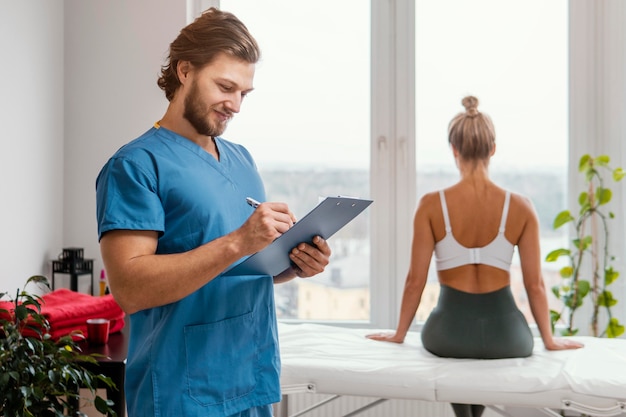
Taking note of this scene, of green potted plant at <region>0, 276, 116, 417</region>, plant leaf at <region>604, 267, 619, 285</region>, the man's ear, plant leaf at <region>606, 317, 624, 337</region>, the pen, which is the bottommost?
plant leaf at <region>606, 317, 624, 337</region>

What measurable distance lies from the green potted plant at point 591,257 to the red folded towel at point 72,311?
1.72 metres

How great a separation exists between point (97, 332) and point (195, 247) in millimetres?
1209

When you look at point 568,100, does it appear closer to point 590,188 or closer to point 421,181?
point 590,188

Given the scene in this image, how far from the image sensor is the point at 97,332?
7.91ft

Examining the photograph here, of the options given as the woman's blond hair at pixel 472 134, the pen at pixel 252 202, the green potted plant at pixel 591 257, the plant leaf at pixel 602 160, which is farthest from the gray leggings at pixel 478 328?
the pen at pixel 252 202

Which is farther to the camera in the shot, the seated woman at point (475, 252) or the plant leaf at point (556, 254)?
the plant leaf at point (556, 254)

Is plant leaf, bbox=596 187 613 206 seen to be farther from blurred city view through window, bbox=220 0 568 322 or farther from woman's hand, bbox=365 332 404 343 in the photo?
woman's hand, bbox=365 332 404 343

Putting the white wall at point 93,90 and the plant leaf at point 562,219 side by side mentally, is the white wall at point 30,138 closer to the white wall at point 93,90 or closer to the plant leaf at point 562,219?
the white wall at point 93,90

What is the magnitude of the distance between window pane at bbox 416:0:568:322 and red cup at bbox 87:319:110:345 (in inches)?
57.9

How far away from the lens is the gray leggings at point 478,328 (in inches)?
98.7

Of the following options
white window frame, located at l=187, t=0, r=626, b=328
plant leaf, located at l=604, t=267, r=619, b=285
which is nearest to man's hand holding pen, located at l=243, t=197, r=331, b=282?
white window frame, located at l=187, t=0, r=626, b=328

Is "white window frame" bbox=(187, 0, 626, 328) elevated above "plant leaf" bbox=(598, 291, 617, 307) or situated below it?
above

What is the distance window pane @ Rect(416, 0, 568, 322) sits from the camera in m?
3.33

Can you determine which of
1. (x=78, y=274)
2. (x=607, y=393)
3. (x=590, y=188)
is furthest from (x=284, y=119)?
(x=607, y=393)
